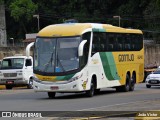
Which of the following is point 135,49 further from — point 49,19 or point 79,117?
point 49,19

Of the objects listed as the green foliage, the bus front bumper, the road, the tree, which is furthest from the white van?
the green foliage

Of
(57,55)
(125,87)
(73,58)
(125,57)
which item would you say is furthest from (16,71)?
(73,58)

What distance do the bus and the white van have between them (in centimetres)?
916

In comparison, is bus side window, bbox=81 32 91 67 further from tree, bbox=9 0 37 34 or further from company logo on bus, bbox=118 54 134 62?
tree, bbox=9 0 37 34

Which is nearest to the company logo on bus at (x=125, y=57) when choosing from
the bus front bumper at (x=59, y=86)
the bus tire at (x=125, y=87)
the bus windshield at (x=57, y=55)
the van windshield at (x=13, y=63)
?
the bus tire at (x=125, y=87)

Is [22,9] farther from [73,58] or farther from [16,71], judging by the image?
[73,58]

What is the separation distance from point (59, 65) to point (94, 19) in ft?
206

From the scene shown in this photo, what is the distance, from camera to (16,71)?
122 ft

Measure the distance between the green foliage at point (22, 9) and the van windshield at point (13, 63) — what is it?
47.8 meters

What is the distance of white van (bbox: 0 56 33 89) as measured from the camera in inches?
1460

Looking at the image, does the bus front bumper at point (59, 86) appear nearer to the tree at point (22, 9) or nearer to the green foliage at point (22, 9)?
the tree at point (22, 9)

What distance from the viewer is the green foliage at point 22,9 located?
279 feet

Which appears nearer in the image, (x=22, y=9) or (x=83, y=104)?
(x=83, y=104)

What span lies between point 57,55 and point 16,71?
39.1ft
